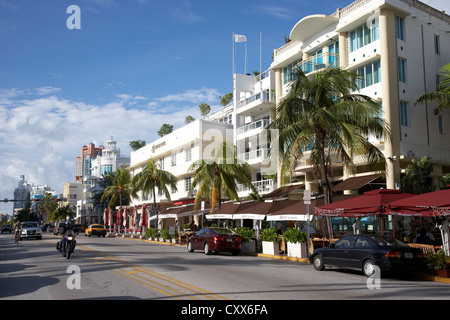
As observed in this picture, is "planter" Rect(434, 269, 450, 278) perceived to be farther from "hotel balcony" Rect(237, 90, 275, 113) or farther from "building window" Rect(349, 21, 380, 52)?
"hotel balcony" Rect(237, 90, 275, 113)

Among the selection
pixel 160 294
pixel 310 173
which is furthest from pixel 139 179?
pixel 160 294

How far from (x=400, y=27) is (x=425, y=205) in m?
17.6

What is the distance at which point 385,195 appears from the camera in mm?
17594

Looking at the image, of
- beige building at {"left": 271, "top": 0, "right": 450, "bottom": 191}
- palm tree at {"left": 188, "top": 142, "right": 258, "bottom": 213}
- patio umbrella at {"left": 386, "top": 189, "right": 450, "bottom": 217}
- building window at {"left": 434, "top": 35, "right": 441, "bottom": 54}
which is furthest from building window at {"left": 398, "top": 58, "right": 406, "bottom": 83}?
patio umbrella at {"left": 386, "top": 189, "right": 450, "bottom": 217}

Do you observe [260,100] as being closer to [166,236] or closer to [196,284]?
[166,236]

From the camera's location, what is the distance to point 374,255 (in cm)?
1355

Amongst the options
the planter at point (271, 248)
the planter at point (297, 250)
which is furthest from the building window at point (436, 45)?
the planter at point (297, 250)

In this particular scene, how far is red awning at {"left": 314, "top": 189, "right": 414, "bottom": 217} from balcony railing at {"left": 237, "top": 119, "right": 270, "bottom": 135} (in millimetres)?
21202

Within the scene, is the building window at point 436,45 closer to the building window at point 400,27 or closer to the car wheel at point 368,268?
the building window at point 400,27

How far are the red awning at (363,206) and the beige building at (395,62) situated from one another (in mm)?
8450

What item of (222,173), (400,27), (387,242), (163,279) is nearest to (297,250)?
(387,242)

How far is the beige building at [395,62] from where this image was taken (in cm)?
2705

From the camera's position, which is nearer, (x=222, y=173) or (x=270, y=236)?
(x=270, y=236)
